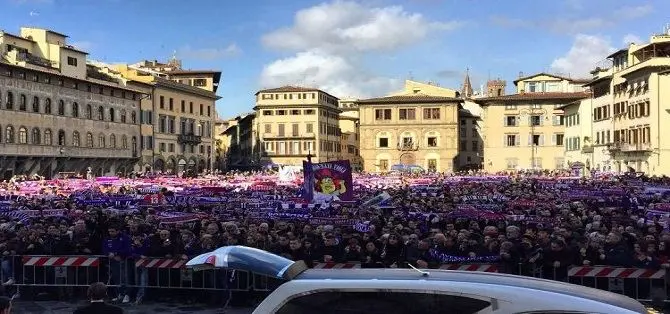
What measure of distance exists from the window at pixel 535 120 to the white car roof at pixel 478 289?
87.8 m

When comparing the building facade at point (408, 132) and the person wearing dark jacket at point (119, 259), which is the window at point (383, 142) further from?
the person wearing dark jacket at point (119, 259)

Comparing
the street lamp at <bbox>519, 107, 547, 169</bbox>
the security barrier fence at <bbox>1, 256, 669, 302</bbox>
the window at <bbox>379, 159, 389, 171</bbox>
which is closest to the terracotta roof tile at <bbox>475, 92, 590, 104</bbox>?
the street lamp at <bbox>519, 107, 547, 169</bbox>

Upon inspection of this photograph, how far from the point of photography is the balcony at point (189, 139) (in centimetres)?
8250

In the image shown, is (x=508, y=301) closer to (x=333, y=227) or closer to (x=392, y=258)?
(x=392, y=258)

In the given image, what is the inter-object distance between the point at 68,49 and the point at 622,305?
64.5 meters

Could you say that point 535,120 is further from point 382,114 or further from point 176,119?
point 176,119

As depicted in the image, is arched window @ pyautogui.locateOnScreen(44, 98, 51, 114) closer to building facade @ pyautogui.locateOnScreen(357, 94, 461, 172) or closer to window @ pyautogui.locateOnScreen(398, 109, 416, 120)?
building facade @ pyautogui.locateOnScreen(357, 94, 461, 172)

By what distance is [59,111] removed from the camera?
61.2m

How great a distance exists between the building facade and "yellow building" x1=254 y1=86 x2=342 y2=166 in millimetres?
9439

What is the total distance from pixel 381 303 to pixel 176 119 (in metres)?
80.2

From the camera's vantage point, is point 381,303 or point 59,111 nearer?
point 381,303

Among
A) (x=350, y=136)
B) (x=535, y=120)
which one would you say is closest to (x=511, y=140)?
(x=535, y=120)

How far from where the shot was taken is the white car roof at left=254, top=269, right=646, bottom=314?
4.14 m

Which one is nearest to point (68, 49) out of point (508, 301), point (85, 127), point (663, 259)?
point (85, 127)
